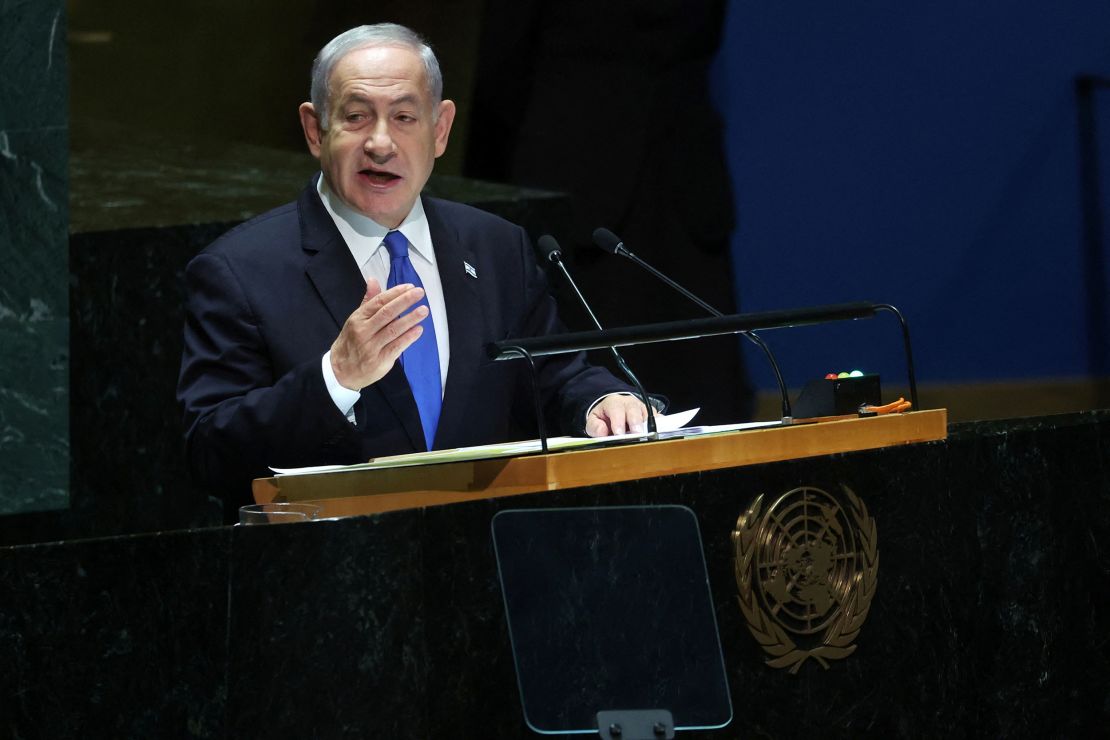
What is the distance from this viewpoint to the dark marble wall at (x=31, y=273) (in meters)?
3.62

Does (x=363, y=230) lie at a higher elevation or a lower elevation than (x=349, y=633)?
higher

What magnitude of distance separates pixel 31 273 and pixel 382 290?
1.42 metres

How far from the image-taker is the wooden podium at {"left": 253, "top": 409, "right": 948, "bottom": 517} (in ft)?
5.74

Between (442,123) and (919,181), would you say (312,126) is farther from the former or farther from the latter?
(919,181)

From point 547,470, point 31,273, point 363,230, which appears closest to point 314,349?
point 363,230

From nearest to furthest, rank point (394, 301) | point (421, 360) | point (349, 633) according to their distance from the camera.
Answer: point (349, 633) → point (394, 301) → point (421, 360)

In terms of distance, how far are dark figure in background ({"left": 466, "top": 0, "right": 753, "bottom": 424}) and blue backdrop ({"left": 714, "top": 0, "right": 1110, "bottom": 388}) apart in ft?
A: 0.28

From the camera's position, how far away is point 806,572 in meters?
1.79

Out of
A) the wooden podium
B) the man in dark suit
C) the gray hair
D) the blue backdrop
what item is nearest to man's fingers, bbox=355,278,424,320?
the wooden podium

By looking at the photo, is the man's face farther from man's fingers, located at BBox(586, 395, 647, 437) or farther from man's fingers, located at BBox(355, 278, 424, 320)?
man's fingers, located at BBox(355, 278, 424, 320)

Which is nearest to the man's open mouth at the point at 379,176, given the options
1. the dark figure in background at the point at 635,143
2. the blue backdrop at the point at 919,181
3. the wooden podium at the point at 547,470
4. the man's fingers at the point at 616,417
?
the man's fingers at the point at 616,417

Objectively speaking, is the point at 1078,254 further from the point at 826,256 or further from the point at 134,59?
the point at 134,59

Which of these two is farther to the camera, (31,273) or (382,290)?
(31,273)

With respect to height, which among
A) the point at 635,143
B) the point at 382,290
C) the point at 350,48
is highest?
the point at 635,143
